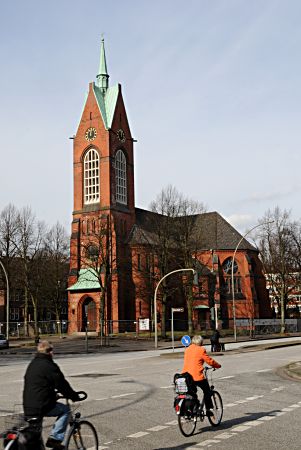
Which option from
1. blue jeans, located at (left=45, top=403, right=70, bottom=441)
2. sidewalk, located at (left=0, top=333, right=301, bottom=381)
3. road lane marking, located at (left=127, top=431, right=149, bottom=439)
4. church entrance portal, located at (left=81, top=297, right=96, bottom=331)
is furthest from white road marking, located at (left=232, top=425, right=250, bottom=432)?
church entrance portal, located at (left=81, top=297, right=96, bottom=331)

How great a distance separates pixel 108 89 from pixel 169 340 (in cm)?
3451

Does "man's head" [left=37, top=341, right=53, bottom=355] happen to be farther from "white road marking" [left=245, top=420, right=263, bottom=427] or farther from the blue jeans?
"white road marking" [left=245, top=420, right=263, bottom=427]

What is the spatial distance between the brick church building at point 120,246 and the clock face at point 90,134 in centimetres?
12

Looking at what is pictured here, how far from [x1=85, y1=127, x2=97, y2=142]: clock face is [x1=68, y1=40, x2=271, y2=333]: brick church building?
0.12 meters

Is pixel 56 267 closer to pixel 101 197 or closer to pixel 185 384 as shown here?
pixel 101 197

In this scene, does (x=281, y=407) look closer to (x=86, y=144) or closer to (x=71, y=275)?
(x=71, y=275)

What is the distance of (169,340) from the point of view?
49.2 m

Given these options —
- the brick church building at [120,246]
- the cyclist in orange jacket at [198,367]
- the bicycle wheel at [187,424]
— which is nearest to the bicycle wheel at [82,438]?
the bicycle wheel at [187,424]

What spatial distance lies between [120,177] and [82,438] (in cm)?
6201

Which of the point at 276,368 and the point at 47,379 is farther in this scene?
the point at 276,368

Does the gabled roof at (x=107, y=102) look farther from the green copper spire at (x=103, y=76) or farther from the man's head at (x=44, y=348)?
the man's head at (x=44, y=348)

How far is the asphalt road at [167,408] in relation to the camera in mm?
8336

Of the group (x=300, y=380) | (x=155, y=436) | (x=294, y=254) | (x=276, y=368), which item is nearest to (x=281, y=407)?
(x=155, y=436)

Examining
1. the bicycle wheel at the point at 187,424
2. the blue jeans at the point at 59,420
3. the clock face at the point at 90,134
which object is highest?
the clock face at the point at 90,134
